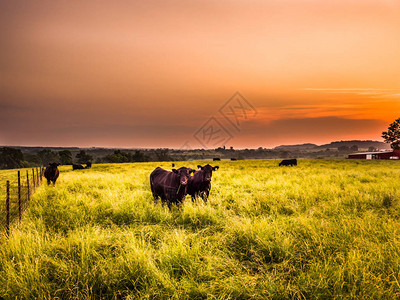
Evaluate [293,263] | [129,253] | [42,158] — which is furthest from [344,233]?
[42,158]

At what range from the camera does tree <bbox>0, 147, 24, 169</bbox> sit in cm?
8311

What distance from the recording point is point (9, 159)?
3282 inches

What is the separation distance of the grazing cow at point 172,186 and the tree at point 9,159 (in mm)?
101922

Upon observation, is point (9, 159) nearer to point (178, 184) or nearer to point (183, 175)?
point (178, 184)

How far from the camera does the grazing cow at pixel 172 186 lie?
295 inches

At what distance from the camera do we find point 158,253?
11.2 feet

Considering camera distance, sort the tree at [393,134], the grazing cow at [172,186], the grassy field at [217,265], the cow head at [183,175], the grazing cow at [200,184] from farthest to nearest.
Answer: the tree at [393,134], the grazing cow at [200,184], the grazing cow at [172,186], the cow head at [183,175], the grassy field at [217,265]

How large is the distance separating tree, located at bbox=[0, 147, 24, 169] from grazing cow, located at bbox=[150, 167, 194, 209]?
101922mm

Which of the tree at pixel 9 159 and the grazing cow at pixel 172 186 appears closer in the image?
the grazing cow at pixel 172 186

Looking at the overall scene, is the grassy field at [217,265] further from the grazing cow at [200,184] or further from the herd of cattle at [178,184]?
the grazing cow at [200,184]

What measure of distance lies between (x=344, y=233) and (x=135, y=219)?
4.56m

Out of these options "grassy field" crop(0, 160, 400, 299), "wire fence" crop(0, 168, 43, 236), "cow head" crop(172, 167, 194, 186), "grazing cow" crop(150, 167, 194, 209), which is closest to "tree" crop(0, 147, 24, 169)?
"wire fence" crop(0, 168, 43, 236)

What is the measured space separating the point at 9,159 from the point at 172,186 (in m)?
104

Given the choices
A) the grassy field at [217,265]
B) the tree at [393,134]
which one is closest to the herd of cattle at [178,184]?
the grassy field at [217,265]
